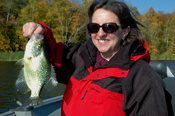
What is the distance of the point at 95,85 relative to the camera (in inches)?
71.8

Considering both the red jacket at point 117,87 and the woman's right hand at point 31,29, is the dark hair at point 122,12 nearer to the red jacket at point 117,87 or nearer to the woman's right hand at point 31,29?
the red jacket at point 117,87

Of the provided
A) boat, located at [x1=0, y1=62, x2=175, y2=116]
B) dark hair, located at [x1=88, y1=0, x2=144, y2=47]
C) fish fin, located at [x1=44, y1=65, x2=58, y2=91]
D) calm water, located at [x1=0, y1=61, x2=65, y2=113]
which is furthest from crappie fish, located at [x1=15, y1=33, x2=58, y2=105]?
calm water, located at [x1=0, y1=61, x2=65, y2=113]

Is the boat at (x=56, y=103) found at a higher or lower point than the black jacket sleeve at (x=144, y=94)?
lower

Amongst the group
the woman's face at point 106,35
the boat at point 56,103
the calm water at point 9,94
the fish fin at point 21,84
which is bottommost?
the calm water at point 9,94

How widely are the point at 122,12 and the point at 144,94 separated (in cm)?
90

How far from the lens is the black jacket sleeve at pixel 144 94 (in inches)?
61.3

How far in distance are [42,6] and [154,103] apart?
32.1 meters

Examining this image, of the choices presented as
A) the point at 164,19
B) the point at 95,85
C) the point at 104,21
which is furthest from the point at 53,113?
the point at 164,19

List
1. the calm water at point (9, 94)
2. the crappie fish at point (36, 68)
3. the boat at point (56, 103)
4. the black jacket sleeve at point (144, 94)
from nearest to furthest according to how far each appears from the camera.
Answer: the black jacket sleeve at point (144, 94), the crappie fish at point (36, 68), the boat at point (56, 103), the calm water at point (9, 94)

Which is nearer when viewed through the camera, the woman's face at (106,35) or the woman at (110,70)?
the woman at (110,70)

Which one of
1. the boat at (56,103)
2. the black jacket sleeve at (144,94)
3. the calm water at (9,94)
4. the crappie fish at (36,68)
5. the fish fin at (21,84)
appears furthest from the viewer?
the calm water at (9,94)

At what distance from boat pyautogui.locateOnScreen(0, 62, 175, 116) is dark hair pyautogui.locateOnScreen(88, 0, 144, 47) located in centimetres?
98

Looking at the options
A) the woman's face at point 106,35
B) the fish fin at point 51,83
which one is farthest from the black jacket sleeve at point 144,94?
the fish fin at point 51,83

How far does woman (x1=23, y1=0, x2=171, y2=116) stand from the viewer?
5.26 feet
